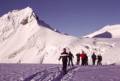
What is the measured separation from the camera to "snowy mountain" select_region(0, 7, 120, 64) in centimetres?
5925

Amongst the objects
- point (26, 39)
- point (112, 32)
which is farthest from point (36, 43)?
point (112, 32)

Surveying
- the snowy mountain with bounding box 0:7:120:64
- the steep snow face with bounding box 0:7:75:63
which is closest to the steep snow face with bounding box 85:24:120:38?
the snowy mountain with bounding box 0:7:120:64

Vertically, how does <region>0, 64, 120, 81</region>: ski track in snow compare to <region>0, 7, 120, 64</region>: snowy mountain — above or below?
below

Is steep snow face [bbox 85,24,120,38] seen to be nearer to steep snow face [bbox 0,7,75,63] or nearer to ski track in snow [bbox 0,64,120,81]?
steep snow face [bbox 0,7,75,63]

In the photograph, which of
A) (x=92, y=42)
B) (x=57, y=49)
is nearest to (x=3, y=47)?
(x=57, y=49)

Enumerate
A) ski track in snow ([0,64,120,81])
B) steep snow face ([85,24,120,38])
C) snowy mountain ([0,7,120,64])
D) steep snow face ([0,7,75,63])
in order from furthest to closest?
steep snow face ([85,24,120,38])
steep snow face ([0,7,75,63])
snowy mountain ([0,7,120,64])
ski track in snow ([0,64,120,81])

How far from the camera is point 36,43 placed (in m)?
64.4

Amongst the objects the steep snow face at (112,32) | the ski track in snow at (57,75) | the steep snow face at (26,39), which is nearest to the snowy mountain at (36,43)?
the steep snow face at (26,39)

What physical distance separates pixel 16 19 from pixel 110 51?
83.6 feet

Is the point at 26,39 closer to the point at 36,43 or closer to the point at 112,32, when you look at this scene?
the point at 36,43

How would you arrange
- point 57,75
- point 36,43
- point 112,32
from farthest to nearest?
point 112,32 → point 36,43 → point 57,75

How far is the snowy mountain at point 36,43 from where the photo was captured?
5925cm

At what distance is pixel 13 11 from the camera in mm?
74312

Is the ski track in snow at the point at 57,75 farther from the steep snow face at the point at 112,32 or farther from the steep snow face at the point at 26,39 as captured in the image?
the steep snow face at the point at 112,32
